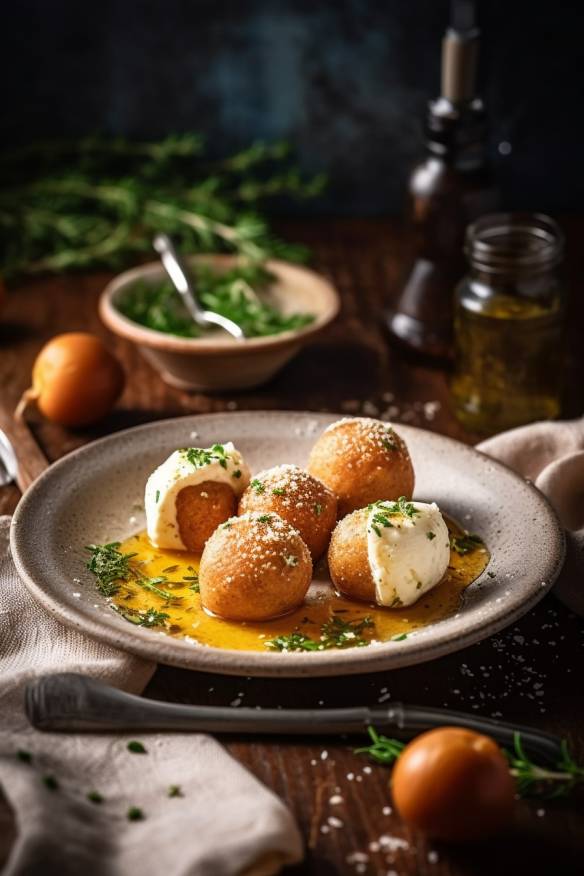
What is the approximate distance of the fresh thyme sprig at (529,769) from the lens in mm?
1363

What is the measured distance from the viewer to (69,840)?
125 centimetres

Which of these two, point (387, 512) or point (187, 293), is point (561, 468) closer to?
point (387, 512)

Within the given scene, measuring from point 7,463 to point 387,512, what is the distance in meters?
0.78

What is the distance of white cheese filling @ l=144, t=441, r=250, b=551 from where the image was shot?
175 cm

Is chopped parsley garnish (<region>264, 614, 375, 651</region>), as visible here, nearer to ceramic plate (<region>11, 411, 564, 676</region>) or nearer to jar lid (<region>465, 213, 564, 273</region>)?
ceramic plate (<region>11, 411, 564, 676</region>)

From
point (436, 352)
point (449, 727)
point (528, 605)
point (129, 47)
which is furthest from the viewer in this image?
point (129, 47)

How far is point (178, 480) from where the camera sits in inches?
68.9

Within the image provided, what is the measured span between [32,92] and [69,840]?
2514 mm

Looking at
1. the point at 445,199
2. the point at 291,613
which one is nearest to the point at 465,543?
the point at 291,613

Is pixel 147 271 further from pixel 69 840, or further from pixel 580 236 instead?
pixel 69 840

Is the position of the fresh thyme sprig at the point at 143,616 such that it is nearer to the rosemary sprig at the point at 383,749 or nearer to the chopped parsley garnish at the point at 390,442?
the rosemary sprig at the point at 383,749

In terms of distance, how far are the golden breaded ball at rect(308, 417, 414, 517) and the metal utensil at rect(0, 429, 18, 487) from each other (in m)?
0.57

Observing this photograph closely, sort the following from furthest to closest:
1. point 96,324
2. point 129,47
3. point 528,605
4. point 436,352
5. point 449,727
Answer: point 129,47
point 96,324
point 436,352
point 528,605
point 449,727

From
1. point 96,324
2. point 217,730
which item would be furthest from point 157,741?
point 96,324
